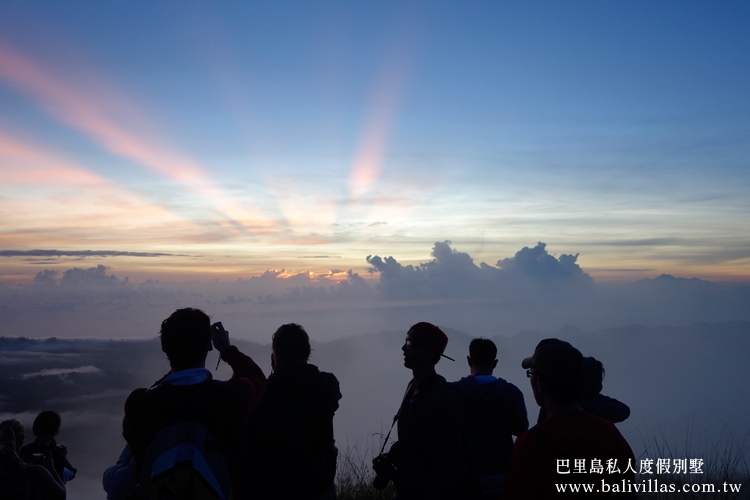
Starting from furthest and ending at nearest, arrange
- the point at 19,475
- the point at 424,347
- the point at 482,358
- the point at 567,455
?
the point at 482,358 < the point at 424,347 < the point at 19,475 < the point at 567,455

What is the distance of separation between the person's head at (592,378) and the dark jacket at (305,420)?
2.17 m

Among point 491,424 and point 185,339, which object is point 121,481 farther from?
point 491,424

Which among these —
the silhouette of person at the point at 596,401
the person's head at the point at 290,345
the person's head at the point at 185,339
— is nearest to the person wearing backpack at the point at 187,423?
the person's head at the point at 185,339

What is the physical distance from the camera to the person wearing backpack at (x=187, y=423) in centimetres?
242

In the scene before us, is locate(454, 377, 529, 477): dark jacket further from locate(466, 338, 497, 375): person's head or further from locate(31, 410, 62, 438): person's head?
locate(31, 410, 62, 438): person's head

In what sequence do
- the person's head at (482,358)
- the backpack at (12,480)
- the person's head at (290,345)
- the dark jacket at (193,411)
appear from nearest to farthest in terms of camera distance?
the dark jacket at (193,411)
the backpack at (12,480)
the person's head at (290,345)
the person's head at (482,358)

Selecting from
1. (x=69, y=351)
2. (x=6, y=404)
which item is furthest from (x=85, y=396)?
(x=69, y=351)

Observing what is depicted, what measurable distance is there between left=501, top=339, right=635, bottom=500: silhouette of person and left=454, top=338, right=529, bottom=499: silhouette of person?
1.59 metres

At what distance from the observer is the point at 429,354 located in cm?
389

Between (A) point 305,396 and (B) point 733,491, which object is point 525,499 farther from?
(B) point 733,491

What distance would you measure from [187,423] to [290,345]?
1.56m

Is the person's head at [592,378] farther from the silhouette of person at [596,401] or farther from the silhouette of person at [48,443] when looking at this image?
the silhouette of person at [48,443]

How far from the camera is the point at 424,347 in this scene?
3.92m

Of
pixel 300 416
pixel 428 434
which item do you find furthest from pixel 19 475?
pixel 428 434
